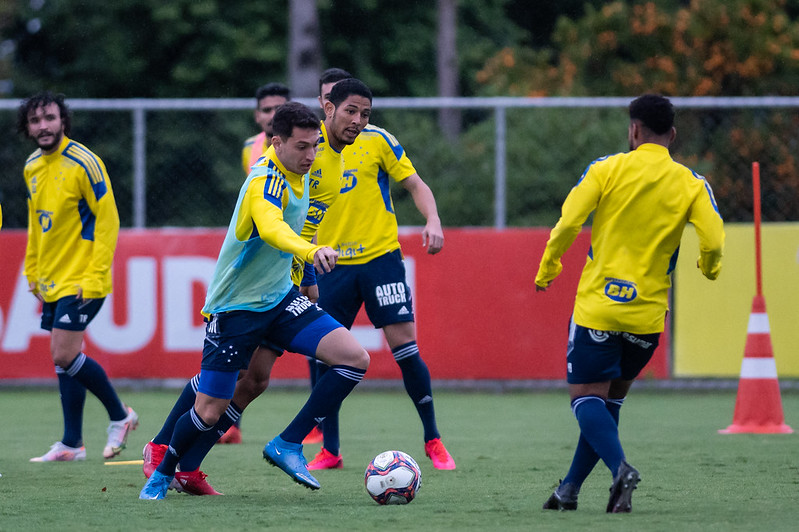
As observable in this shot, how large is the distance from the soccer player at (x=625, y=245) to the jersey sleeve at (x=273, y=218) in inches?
43.5

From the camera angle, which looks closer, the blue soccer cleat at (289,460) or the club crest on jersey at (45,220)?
the blue soccer cleat at (289,460)

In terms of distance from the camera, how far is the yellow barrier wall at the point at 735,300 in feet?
38.6

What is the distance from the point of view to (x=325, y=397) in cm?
632

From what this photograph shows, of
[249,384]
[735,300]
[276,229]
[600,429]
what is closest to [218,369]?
[249,384]

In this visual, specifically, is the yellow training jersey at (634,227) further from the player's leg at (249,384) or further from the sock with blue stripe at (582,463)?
the player's leg at (249,384)

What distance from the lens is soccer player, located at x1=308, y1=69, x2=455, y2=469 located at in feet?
24.9

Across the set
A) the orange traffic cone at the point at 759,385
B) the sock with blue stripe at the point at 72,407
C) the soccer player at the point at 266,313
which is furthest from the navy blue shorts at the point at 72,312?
the orange traffic cone at the point at 759,385

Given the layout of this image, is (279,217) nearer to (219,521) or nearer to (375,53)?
(219,521)

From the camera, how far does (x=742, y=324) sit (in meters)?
11.8

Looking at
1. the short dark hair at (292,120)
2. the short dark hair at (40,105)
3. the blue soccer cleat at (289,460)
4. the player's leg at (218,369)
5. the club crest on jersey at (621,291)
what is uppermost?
the short dark hair at (40,105)

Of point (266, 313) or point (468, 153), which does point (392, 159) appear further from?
point (468, 153)

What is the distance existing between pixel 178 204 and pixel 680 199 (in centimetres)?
836

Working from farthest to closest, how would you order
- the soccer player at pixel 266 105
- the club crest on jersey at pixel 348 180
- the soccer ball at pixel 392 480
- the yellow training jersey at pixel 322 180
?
the soccer player at pixel 266 105
the club crest on jersey at pixel 348 180
the yellow training jersey at pixel 322 180
the soccer ball at pixel 392 480

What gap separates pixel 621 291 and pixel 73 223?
387 cm
